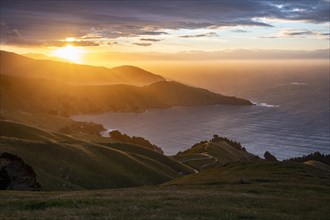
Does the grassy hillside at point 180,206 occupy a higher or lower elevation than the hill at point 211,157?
higher

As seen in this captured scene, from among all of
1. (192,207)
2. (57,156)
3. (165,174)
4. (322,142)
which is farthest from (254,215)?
(322,142)

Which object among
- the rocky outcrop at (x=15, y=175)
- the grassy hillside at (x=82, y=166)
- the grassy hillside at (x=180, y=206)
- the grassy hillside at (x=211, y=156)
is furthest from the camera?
→ the grassy hillside at (x=211, y=156)

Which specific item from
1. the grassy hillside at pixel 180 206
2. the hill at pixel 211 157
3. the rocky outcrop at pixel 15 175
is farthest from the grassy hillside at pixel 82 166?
the grassy hillside at pixel 180 206

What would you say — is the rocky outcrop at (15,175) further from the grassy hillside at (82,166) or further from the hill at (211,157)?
the hill at (211,157)

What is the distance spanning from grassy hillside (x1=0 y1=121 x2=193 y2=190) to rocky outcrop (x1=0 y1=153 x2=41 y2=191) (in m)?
8.07

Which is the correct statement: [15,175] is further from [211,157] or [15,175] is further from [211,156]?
[211,156]

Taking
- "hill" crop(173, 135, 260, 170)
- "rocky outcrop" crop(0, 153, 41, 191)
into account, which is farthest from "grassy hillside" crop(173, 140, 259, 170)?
"rocky outcrop" crop(0, 153, 41, 191)

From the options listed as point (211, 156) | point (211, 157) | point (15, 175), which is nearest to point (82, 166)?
point (15, 175)

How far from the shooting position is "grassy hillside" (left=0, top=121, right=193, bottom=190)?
2625 inches

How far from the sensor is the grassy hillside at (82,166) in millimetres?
66688

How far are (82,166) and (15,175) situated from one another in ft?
86.3

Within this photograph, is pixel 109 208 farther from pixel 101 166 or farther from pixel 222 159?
pixel 222 159

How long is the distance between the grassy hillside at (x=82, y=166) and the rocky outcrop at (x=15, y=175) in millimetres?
8070

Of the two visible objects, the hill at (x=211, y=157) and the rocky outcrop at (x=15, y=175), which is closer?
the rocky outcrop at (x=15, y=175)
